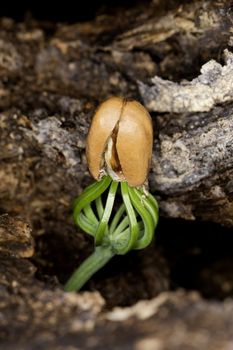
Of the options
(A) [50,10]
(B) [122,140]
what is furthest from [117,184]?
(A) [50,10]

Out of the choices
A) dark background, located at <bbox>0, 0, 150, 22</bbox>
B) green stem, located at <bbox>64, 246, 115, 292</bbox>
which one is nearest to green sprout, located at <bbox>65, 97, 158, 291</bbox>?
green stem, located at <bbox>64, 246, 115, 292</bbox>

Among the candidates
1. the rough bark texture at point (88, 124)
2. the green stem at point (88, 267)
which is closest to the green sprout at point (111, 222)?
the green stem at point (88, 267)

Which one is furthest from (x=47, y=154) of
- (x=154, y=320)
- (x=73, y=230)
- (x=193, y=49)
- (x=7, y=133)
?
(x=154, y=320)

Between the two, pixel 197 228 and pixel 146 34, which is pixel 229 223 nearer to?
pixel 197 228

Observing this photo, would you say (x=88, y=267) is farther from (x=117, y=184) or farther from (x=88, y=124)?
(x=88, y=124)

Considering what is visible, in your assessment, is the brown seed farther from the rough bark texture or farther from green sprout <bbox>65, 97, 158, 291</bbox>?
the rough bark texture
